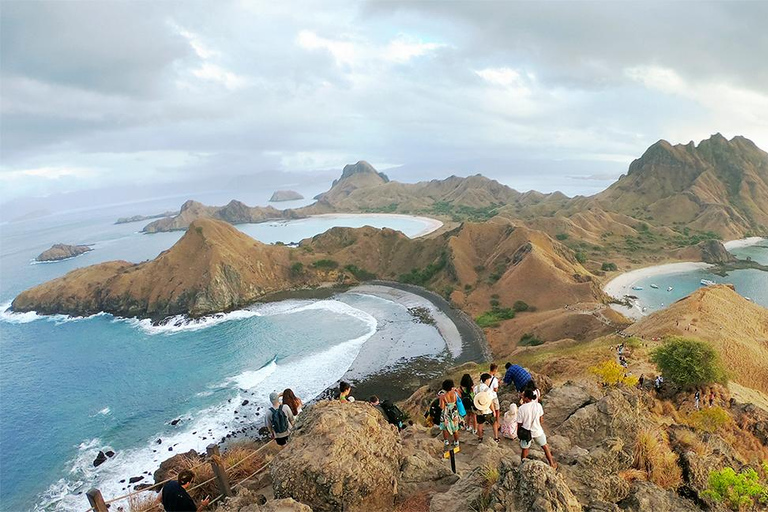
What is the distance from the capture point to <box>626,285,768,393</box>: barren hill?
29.1m

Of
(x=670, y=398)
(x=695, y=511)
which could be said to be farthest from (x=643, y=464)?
(x=670, y=398)

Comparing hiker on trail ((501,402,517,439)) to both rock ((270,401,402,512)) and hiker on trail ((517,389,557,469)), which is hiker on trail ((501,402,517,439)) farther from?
rock ((270,401,402,512))

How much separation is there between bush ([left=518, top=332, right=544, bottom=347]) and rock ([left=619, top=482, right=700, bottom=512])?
136ft

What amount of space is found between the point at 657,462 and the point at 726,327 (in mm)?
37073

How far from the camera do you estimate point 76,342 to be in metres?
59.3

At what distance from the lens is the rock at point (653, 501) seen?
22.7ft

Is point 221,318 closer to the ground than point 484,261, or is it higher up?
closer to the ground

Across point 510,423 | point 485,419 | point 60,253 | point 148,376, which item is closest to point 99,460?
point 148,376

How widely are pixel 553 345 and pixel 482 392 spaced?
34706 millimetres

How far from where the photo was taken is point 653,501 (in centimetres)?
703

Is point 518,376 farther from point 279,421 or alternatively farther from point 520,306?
point 520,306

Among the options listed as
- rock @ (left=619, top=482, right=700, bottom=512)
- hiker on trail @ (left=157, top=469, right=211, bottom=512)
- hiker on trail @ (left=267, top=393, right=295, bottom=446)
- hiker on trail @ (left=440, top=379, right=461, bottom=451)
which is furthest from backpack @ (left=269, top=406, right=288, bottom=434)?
rock @ (left=619, top=482, right=700, bottom=512)

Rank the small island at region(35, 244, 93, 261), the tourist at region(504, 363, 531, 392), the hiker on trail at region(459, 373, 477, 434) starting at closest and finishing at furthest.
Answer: the hiker on trail at region(459, 373, 477, 434) < the tourist at region(504, 363, 531, 392) < the small island at region(35, 244, 93, 261)

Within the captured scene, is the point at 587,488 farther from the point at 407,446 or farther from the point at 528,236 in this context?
the point at 528,236
